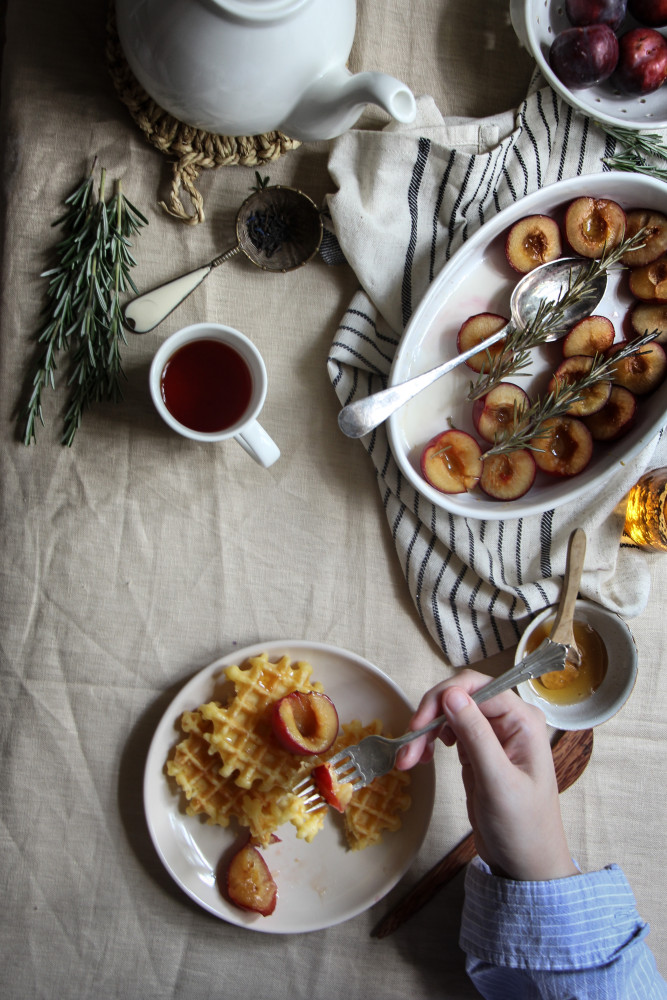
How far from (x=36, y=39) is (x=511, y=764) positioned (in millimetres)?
1177

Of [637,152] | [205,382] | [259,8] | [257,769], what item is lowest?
[257,769]

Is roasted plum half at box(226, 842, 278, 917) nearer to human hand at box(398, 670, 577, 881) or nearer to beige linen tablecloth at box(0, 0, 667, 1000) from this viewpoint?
beige linen tablecloth at box(0, 0, 667, 1000)

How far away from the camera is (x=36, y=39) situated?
107 cm

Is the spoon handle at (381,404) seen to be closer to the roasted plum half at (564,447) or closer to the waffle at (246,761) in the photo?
the roasted plum half at (564,447)

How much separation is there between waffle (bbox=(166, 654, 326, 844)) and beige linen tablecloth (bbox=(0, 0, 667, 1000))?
77 millimetres

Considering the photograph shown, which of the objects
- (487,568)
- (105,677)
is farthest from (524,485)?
(105,677)

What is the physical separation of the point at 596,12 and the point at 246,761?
1.15m

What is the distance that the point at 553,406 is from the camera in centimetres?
108

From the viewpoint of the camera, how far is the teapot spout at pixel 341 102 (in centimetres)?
79

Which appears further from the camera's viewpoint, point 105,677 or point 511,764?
point 105,677

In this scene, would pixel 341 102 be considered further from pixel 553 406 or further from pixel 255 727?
pixel 255 727

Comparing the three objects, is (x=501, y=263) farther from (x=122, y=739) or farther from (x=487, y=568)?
(x=122, y=739)

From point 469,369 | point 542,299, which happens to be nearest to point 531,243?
point 542,299

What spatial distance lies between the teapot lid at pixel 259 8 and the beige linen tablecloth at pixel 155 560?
0.35 m
